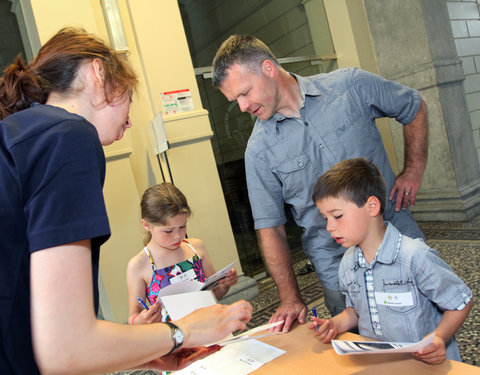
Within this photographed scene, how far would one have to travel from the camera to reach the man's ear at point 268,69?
2.01 metres

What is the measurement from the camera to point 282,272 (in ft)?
6.35

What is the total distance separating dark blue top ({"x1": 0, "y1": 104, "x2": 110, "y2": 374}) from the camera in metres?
0.70

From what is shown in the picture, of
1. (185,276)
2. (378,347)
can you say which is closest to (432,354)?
(378,347)

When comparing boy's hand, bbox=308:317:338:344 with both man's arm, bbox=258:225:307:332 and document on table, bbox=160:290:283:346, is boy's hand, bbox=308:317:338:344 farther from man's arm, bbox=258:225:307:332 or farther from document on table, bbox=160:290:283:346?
man's arm, bbox=258:225:307:332

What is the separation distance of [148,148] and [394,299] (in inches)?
127

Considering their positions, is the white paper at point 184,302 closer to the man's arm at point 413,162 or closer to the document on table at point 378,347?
the document on table at point 378,347

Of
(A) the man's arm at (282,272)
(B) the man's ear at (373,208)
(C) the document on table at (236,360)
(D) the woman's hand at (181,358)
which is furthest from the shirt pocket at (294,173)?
(D) the woman's hand at (181,358)

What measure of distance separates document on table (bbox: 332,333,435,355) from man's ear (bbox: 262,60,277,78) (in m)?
1.35

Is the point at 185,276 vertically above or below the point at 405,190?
below

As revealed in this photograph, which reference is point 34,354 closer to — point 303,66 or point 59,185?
point 59,185

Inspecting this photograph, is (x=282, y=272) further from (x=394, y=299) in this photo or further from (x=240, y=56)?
(x=240, y=56)

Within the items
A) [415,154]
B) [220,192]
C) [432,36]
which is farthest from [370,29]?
[415,154]

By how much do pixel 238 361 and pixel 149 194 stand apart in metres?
1.42

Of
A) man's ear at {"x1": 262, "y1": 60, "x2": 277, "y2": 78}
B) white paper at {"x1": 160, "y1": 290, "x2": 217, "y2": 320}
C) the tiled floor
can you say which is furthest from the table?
the tiled floor
